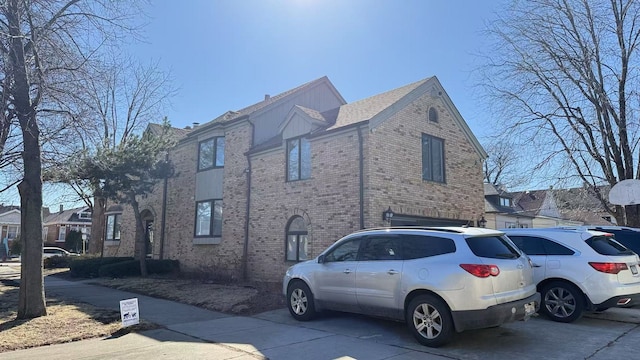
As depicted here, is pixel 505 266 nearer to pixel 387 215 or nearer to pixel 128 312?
pixel 387 215

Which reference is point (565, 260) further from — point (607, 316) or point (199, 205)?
point (199, 205)

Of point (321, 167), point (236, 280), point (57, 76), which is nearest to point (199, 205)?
point (236, 280)

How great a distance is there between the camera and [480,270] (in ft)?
19.6

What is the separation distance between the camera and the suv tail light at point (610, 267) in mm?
7426

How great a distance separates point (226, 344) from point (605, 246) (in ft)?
23.0

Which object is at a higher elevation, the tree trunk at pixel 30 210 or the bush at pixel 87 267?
the tree trunk at pixel 30 210

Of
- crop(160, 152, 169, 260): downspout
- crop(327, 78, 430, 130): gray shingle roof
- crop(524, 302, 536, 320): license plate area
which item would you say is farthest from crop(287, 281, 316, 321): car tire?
crop(160, 152, 169, 260): downspout

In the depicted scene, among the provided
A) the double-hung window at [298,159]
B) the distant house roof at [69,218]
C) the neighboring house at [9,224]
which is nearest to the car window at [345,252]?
the double-hung window at [298,159]

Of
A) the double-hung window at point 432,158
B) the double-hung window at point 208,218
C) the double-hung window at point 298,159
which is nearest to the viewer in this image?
the double-hung window at point 298,159

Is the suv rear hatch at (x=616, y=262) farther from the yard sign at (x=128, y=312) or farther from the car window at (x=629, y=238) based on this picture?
the yard sign at (x=128, y=312)

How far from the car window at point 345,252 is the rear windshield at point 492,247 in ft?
7.13

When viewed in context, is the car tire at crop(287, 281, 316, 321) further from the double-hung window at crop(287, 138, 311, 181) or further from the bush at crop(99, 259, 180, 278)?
the bush at crop(99, 259, 180, 278)

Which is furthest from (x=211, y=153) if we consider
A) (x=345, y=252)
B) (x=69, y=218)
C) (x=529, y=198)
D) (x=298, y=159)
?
(x=69, y=218)

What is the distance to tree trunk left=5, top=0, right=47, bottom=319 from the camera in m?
8.63
